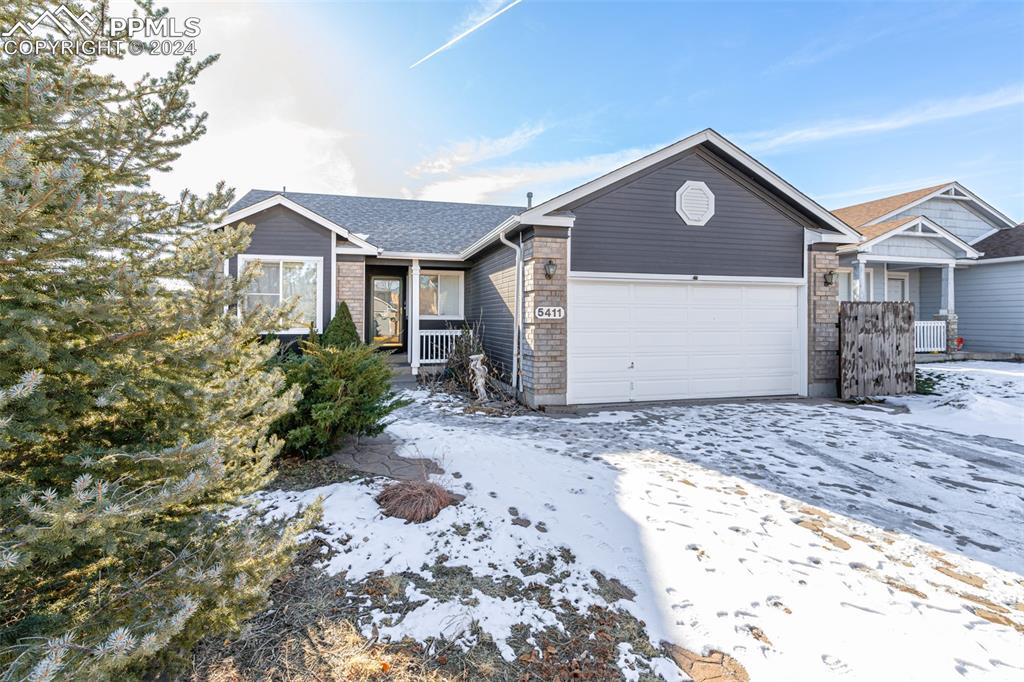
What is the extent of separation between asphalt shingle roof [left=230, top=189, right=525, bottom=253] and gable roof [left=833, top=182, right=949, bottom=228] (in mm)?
11768

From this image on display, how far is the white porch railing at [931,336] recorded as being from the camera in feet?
46.8

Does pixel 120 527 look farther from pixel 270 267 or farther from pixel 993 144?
pixel 993 144

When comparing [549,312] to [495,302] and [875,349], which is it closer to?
[495,302]

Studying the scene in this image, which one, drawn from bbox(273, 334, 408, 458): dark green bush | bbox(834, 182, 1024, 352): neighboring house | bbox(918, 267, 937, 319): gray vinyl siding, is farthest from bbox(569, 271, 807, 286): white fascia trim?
bbox(918, 267, 937, 319): gray vinyl siding

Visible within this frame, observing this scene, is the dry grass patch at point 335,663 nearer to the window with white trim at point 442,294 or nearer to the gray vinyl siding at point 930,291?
the window with white trim at point 442,294

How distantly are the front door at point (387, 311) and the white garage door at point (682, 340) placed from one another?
7.30m

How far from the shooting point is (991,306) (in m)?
15.2

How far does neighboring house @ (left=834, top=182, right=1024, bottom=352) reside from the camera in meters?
14.1

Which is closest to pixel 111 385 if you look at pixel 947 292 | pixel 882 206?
pixel 947 292

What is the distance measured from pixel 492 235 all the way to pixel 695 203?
4.13 metres

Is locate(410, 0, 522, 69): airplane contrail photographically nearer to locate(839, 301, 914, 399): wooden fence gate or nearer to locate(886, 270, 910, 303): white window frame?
locate(839, 301, 914, 399): wooden fence gate

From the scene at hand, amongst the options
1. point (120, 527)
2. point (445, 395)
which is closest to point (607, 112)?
point (445, 395)

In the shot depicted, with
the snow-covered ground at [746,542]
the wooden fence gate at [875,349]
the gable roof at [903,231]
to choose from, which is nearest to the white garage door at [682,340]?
the wooden fence gate at [875,349]

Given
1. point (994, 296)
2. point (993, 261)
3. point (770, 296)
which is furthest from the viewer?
point (994, 296)
